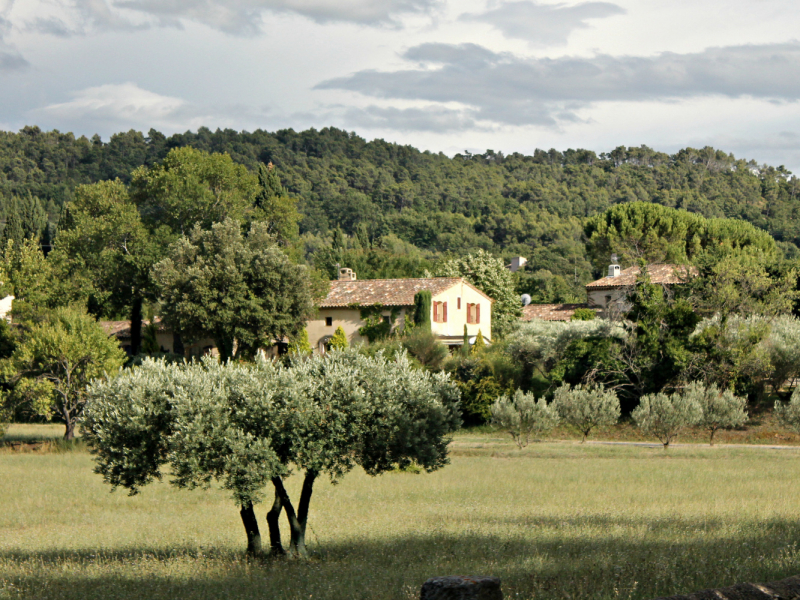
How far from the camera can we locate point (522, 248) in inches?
4695

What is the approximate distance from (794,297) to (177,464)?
4551 cm

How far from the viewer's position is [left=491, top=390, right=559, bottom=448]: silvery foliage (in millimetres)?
34719

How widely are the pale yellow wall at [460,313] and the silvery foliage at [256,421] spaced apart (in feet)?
139

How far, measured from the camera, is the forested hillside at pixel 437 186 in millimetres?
120312

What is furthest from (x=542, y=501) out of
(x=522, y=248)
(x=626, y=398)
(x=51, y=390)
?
(x=522, y=248)

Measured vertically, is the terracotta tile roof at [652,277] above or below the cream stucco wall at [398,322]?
above

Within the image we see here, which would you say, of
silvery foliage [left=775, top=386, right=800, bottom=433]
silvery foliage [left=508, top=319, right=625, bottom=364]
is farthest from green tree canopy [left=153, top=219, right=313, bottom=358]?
silvery foliage [left=775, top=386, right=800, bottom=433]

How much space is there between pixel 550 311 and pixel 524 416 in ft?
101

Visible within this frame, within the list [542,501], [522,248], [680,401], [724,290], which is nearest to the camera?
[542,501]

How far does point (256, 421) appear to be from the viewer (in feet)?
41.0

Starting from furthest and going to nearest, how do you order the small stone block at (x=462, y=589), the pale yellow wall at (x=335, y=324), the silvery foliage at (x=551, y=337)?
the pale yellow wall at (x=335, y=324) < the silvery foliage at (x=551, y=337) < the small stone block at (x=462, y=589)

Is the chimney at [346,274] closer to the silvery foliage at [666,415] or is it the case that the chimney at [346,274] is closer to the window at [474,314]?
the window at [474,314]

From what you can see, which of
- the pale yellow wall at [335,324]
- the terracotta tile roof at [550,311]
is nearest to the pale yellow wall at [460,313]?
the terracotta tile roof at [550,311]

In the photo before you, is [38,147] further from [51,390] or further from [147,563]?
[147,563]
